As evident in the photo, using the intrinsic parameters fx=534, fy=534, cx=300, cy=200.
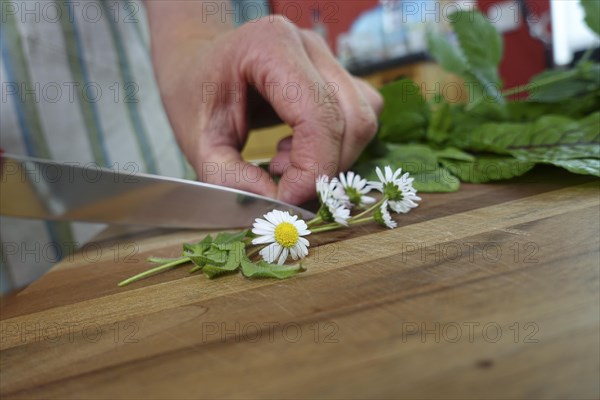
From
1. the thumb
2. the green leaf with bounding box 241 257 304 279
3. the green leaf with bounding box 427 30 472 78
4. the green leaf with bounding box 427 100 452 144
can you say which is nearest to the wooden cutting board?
the green leaf with bounding box 241 257 304 279

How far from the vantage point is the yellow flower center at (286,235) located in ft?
1.29

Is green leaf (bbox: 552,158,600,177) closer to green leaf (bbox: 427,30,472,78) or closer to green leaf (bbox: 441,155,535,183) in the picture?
green leaf (bbox: 441,155,535,183)

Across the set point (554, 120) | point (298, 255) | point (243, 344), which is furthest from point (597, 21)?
point (243, 344)

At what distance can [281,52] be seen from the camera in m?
0.53

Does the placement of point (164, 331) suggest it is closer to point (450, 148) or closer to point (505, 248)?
point (505, 248)

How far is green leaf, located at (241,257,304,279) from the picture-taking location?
353 mm

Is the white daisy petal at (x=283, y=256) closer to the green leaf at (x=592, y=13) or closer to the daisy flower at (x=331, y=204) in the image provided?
the daisy flower at (x=331, y=204)

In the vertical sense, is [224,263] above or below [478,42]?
below

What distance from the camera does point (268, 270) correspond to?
354mm

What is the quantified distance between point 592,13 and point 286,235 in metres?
0.52

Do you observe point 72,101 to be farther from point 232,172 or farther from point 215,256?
point 215,256

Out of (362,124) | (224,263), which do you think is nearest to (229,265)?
(224,263)

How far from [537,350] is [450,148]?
0.46 m

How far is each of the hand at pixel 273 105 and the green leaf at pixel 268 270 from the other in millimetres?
164
